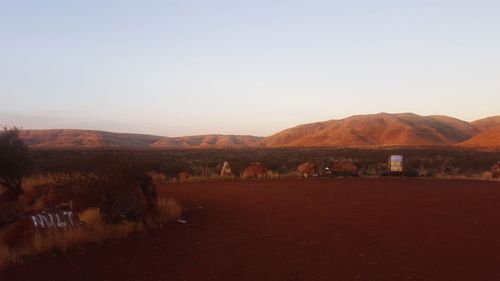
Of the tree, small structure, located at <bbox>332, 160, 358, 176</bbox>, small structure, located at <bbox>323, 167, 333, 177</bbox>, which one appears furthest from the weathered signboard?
small structure, located at <bbox>332, 160, 358, 176</bbox>

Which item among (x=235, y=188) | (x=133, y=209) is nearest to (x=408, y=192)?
(x=235, y=188)

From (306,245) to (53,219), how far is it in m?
5.57

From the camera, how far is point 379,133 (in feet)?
490

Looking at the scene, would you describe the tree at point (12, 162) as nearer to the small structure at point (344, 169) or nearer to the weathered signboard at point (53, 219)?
the weathered signboard at point (53, 219)

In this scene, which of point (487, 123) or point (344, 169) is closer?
point (344, 169)

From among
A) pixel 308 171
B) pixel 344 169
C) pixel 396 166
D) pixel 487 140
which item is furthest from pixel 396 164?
pixel 487 140

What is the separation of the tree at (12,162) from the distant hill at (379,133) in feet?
369

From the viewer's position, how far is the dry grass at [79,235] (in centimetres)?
1101

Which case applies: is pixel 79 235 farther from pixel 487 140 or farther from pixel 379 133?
pixel 379 133

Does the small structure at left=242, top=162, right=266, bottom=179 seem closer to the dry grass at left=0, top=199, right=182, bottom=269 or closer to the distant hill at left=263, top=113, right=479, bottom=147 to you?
the dry grass at left=0, top=199, right=182, bottom=269

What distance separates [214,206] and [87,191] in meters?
5.20

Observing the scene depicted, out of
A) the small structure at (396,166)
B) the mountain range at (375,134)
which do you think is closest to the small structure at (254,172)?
the small structure at (396,166)

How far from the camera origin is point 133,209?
1472 cm

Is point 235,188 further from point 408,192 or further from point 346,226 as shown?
point 346,226
